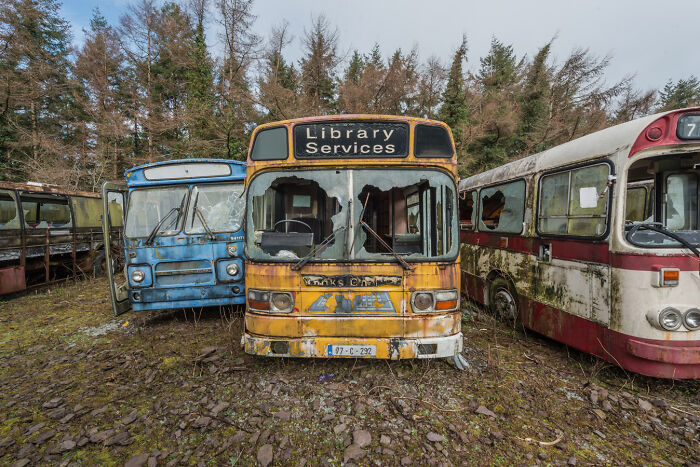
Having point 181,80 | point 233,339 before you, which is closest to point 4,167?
point 181,80

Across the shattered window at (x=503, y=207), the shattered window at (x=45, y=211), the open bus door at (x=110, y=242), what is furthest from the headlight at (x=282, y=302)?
the shattered window at (x=45, y=211)

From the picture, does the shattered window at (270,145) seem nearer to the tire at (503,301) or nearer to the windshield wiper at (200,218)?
the windshield wiper at (200,218)

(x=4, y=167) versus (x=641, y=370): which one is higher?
(x=4, y=167)

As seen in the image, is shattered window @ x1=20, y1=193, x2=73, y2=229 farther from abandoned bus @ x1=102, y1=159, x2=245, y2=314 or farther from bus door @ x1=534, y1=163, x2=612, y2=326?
bus door @ x1=534, y1=163, x2=612, y2=326

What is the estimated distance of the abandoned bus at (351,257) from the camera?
3.03 m

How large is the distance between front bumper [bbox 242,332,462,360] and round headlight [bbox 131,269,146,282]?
9.89 feet

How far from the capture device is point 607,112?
59.3ft

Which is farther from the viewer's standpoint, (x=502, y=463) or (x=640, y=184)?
(x=640, y=184)

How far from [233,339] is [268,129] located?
10.3 ft

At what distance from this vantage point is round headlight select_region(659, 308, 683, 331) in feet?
9.34

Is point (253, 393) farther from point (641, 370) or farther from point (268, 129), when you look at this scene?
point (641, 370)

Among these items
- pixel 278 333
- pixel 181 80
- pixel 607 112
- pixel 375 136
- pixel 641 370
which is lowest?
pixel 641 370

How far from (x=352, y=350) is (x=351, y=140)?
89.3 inches

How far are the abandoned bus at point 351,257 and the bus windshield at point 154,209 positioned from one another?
8.62 ft
